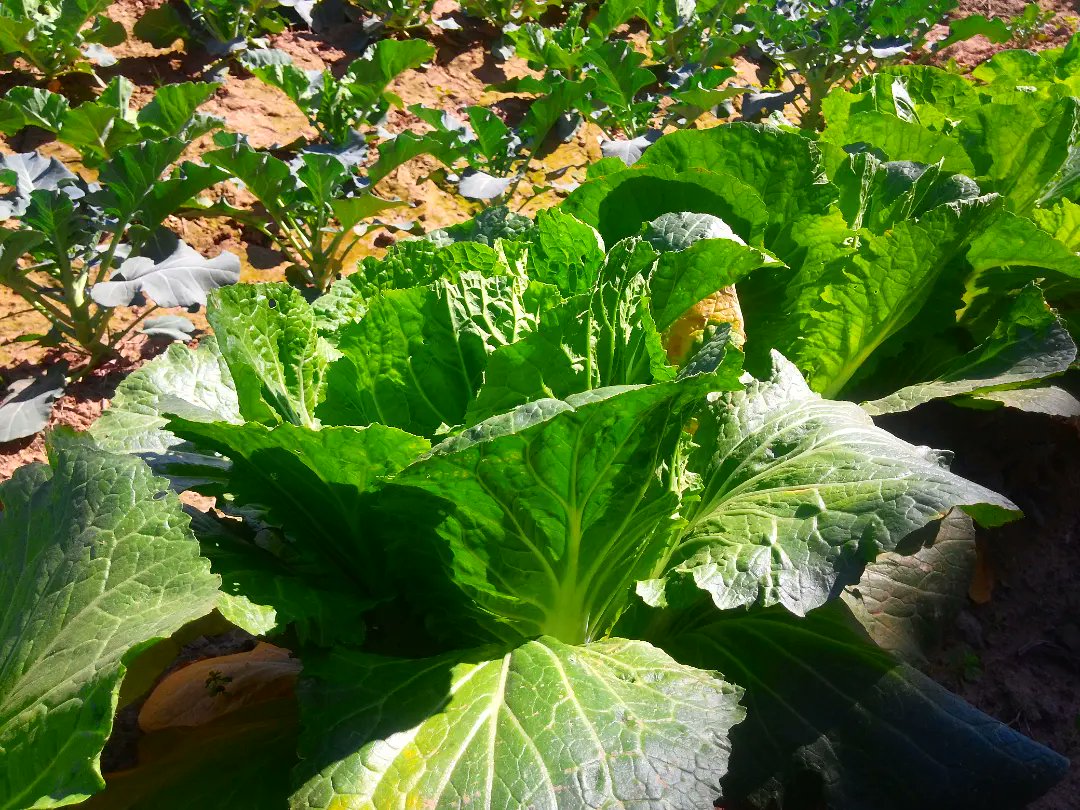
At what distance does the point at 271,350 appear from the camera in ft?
5.72

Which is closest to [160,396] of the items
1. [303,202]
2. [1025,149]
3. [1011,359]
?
[1011,359]

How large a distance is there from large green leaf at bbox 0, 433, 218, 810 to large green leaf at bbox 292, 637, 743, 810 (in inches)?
13.1

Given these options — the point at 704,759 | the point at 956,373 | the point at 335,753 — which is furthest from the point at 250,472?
the point at 956,373

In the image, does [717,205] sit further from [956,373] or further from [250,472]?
[250,472]

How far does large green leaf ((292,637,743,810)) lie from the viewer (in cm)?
129

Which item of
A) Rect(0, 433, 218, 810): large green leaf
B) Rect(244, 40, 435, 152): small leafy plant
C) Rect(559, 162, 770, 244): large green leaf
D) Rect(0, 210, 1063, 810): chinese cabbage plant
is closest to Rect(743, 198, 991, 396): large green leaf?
Rect(559, 162, 770, 244): large green leaf

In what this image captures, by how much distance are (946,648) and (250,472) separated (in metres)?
2.10

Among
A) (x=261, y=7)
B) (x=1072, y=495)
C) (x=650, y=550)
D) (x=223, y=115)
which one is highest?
(x=261, y=7)

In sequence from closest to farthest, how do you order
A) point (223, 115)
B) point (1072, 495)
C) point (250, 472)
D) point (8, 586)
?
point (8, 586) → point (250, 472) → point (1072, 495) → point (223, 115)

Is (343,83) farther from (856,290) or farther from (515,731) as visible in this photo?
(515,731)

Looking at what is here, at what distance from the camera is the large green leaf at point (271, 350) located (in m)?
1.55

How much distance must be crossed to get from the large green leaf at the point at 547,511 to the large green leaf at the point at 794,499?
0.45 feet

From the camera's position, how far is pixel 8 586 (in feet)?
4.75

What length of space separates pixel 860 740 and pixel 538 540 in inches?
31.1
